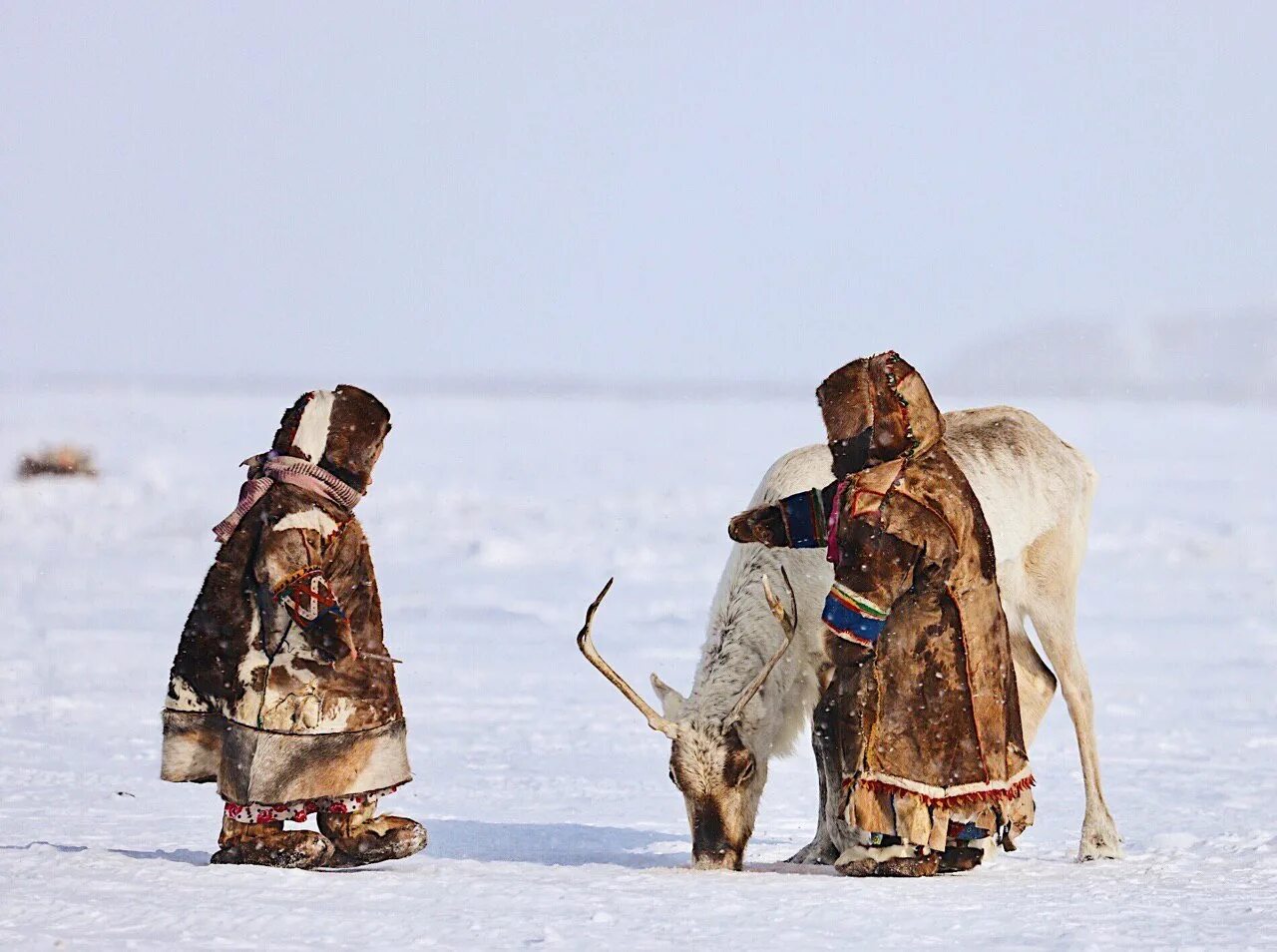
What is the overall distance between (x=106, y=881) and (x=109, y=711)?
5.92m

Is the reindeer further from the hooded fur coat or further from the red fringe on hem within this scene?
the hooded fur coat

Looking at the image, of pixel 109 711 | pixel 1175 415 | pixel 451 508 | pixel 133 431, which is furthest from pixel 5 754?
pixel 1175 415

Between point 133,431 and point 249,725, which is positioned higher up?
point 133,431

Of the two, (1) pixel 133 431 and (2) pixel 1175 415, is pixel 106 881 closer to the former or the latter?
(1) pixel 133 431

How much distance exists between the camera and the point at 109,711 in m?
10.4

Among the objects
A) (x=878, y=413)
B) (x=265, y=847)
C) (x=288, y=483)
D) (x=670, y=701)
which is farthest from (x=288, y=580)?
(x=878, y=413)

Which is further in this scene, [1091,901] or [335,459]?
[335,459]

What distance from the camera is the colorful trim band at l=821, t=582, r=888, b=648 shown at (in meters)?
5.40

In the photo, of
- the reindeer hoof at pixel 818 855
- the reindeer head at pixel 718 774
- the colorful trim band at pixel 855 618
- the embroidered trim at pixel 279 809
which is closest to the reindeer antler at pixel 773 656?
the reindeer head at pixel 718 774

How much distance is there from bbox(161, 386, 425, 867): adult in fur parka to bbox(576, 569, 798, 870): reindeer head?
0.88m

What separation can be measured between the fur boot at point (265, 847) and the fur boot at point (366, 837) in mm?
119

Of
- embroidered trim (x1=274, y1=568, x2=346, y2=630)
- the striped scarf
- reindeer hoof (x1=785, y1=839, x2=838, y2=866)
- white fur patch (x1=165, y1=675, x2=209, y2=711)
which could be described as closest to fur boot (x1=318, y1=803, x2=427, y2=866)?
white fur patch (x1=165, y1=675, x2=209, y2=711)

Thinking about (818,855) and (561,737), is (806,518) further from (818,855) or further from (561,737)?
(561,737)

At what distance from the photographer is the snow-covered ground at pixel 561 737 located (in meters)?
4.56
